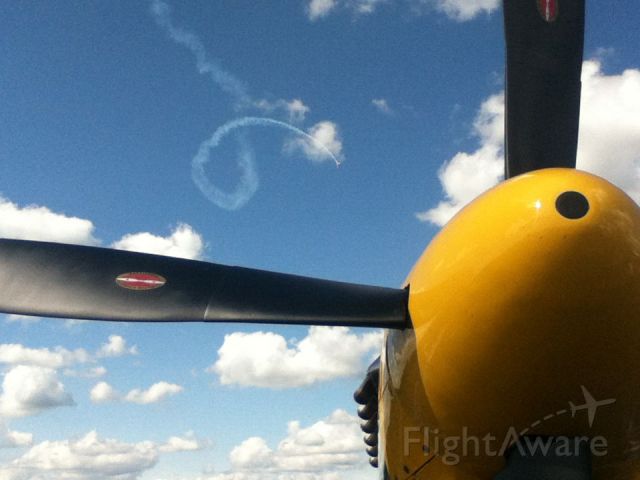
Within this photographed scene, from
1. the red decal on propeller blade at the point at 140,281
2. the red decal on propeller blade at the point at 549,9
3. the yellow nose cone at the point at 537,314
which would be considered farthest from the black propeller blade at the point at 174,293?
the red decal on propeller blade at the point at 549,9

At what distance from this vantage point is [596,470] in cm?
448

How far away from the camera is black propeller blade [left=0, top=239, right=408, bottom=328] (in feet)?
15.4

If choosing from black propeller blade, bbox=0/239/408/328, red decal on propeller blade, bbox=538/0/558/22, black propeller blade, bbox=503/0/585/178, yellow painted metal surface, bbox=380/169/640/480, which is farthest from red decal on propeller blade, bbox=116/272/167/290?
red decal on propeller blade, bbox=538/0/558/22

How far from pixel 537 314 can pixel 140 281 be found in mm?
2851

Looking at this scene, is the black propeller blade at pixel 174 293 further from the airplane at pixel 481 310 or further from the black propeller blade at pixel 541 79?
the black propeller blade at pixel 541 79

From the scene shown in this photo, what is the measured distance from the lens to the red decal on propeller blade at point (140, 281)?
4.79m

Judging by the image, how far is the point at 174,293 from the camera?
475cm

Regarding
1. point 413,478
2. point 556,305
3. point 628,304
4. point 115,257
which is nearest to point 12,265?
point 115,257

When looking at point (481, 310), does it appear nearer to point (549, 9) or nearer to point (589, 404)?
point (589, 404)

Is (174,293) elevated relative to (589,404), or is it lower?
elevated

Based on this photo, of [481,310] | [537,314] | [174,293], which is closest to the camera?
[537,314]

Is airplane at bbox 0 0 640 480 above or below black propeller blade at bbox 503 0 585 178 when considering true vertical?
Answer: below

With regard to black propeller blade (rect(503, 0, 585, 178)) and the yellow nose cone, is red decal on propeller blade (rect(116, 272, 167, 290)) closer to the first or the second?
the yellow nose cone

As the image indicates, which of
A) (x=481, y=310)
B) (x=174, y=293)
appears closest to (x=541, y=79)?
(x=481, y=310)
